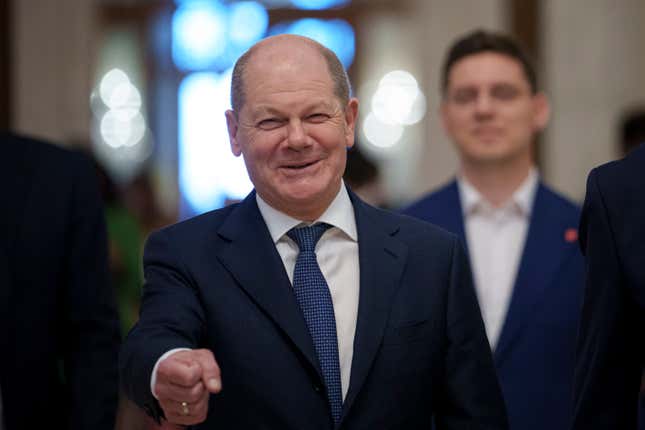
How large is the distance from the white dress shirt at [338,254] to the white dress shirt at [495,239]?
1.41 metres

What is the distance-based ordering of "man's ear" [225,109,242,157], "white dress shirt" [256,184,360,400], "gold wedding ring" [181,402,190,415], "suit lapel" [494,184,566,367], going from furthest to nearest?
"suit lapel" [494,184,566,367]
"man's ear" [225,109,242,157]
"white dress shirt" [256,184,360,400]
"gold wedding ring" [181,402,190,415]

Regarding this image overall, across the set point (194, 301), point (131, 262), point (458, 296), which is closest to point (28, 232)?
point (194, 301)

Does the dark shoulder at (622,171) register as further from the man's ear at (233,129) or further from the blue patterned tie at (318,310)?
the man's ear at (233,129)

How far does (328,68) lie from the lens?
8.85 ft

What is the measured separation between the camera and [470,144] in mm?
4270

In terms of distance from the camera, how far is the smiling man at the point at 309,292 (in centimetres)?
255

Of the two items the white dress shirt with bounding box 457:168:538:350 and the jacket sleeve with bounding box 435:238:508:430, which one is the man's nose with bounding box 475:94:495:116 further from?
the jacket sleeve with bounding box 435:238:508:430

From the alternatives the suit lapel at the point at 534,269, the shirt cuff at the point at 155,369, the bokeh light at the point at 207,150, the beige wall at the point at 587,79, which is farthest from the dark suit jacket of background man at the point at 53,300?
the bokeh light at the point at 207,150

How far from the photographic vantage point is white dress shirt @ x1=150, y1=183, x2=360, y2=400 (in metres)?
2.64

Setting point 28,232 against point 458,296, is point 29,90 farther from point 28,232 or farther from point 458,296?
point 458,296

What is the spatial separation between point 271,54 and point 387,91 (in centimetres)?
1492

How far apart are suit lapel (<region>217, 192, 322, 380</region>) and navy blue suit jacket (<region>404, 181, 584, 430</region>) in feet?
4.72

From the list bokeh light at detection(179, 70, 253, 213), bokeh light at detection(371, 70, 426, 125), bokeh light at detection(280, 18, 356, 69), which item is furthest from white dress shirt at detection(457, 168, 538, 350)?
bokeh light at detection(371, 70, 426, 125)

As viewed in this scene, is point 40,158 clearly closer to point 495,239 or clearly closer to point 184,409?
point 184,409
